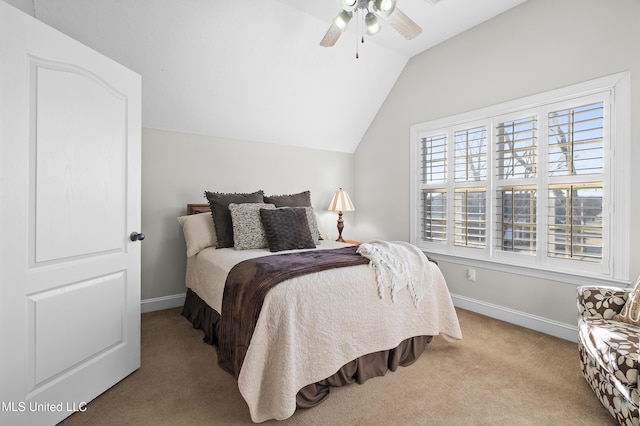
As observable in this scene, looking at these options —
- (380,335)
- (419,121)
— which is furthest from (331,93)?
(380,335)

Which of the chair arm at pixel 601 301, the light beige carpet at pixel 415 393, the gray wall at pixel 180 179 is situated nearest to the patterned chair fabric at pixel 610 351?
the chair arm at pixel 601 301

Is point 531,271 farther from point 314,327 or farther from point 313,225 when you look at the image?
point 314,327

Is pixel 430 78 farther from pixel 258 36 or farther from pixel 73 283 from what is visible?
pixel 73 283

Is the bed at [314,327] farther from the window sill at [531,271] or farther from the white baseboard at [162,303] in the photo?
the window sill at [531,271]

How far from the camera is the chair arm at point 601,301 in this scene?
71.6 inches

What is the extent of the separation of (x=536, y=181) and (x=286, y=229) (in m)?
2.26

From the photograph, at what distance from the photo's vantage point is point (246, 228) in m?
2.66

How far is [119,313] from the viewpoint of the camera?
1.88 metres

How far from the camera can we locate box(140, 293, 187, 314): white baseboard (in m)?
3.09

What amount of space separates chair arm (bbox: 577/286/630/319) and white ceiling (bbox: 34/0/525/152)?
2356 mm

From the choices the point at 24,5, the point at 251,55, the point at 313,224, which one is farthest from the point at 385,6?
the point at 24,5

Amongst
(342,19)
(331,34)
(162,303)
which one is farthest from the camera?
(162,303)

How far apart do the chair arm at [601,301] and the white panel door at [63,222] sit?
288 cm

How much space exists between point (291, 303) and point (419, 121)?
2.92m
